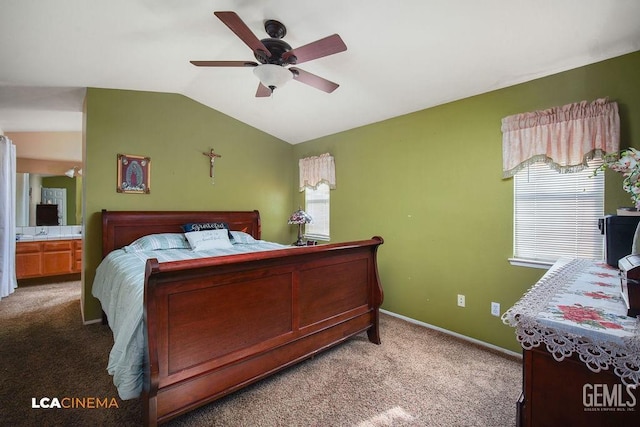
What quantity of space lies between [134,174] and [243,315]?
2.63m

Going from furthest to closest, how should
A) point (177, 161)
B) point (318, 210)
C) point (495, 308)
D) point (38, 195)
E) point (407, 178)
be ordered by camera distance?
point (38, 195) < point (318, 210) < point (177, 161) < point (407, 178) < point (495, 308)

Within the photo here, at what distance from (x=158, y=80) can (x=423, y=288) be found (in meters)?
3.82

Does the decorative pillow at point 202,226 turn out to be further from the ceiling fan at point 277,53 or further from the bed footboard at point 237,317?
the ceiling fan at point 277,53

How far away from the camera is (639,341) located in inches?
32.2

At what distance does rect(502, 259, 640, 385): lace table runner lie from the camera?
33.2 inches

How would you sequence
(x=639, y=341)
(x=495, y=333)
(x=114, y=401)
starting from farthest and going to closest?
(x=495, y=333) → (x=114, y=401) → (x=639, y=341)

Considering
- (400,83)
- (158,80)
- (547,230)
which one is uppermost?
(158,80)

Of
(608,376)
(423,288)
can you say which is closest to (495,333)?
(423,288)

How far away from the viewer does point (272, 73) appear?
1.96 meters

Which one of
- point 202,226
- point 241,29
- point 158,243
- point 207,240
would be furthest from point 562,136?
point 158,243

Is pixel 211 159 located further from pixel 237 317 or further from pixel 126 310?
pixel 237 317

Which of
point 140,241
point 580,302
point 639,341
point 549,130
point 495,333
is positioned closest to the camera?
point 639,341

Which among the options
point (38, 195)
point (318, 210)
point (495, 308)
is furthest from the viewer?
point (38, 195)

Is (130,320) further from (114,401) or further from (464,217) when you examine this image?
(464,217)
